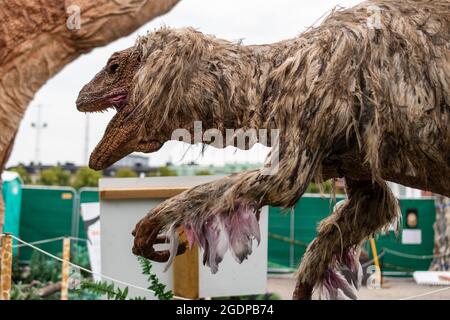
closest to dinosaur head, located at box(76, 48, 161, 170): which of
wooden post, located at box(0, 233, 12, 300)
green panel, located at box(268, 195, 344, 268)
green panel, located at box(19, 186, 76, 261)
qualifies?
wooden post, located at box(0, 233, 12, 300)

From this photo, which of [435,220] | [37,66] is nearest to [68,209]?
[37,66]

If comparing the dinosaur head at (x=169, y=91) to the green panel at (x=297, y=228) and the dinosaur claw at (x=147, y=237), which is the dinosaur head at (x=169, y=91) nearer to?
the dinosaur claw at (x=147, y=237)

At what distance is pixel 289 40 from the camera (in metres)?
1.65

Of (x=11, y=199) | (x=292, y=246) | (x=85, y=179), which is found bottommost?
(x=292, y=246)

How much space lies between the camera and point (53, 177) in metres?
13.0

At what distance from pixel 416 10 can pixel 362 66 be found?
0.80 ft

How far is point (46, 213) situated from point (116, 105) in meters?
6.96

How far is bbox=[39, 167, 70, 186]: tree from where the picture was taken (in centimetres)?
1297

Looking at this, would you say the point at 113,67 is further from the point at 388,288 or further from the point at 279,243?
the point at 279,243

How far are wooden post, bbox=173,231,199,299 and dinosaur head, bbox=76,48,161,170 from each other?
1.22m

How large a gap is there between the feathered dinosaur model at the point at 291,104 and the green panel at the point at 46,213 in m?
6.84

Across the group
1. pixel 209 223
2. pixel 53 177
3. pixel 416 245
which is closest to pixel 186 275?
pixel 209 223

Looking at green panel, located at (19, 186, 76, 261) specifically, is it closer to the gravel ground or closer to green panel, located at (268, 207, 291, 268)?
green panel, located at (268, 207, 291, 268)

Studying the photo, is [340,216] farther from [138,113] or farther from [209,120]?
[138,113]
